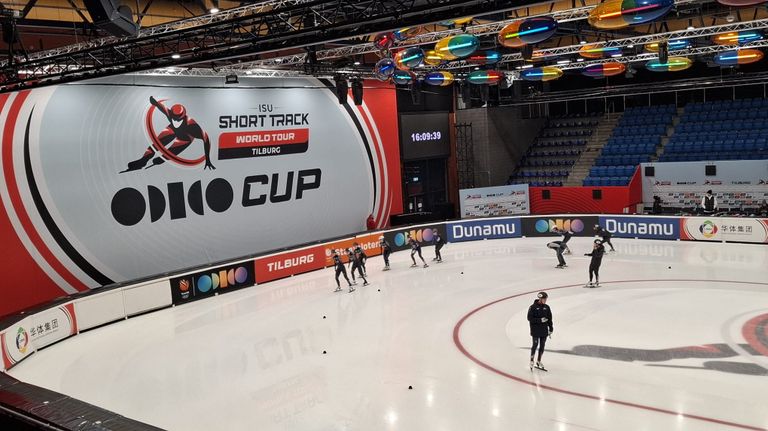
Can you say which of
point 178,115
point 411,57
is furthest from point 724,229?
point 178,115

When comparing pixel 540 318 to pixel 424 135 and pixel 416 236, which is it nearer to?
pixel 416 236

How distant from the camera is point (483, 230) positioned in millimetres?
27703

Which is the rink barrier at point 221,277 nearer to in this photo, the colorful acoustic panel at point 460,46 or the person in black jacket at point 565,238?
the person in black jacket at point 565,238

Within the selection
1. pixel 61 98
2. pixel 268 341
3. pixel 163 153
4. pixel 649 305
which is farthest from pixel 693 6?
pixel 61 98

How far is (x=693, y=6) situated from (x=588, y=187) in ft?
37.4

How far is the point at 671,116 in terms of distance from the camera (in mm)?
33656

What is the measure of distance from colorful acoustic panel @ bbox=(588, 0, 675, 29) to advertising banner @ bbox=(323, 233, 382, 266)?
50.0ft

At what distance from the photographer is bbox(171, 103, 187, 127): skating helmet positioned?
23.0 meters

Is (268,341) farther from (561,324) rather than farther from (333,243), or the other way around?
(333,243)

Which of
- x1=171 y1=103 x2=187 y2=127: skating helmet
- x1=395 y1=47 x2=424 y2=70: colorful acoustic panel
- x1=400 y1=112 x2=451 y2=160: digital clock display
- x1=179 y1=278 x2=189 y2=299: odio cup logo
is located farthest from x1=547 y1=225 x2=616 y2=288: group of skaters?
x1=171 y1=103 x2=187 y2=127: skating helmet

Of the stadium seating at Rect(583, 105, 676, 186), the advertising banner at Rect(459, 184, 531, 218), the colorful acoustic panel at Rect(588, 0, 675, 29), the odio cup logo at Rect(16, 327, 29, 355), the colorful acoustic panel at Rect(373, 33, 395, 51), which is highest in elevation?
the colorful acoustic panel at Rect(373, 33, 395, 51)

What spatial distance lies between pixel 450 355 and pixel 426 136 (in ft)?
67.1

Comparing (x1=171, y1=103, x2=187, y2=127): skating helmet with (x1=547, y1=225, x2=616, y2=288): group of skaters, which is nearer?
(x1=547, y1=225, x2=616, y2=288): group of skaters

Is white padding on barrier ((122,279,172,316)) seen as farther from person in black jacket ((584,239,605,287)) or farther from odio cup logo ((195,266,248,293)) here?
person in black jacket ((584,239,605,287))
